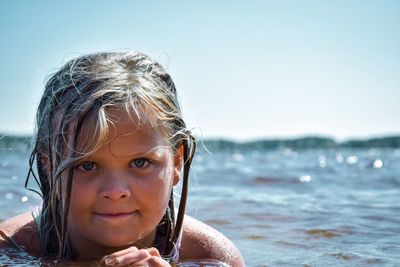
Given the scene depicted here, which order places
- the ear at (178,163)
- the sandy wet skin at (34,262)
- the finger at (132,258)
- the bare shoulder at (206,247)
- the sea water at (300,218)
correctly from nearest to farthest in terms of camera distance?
the finger at (132,258), the sandy wet skin at (34,262), the ear at (178,163), the bare shoulder at (206,247), the sea water at (300,218)

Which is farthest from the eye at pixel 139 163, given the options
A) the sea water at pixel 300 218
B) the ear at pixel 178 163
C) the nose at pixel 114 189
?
the sea water at pixel 300 218

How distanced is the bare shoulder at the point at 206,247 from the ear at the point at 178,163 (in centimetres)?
40

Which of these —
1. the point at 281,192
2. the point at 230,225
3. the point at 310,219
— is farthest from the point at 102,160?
the point at 281,192

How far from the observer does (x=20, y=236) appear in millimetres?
3223

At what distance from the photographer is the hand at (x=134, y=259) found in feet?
7.72

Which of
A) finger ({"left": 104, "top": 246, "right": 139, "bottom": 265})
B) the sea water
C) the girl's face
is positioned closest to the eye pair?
→ the girl's face

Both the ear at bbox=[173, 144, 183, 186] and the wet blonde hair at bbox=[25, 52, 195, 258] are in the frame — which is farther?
the ear at bbox=[173, 144, 183, 186]

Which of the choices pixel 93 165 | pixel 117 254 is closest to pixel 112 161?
pixel 93 165

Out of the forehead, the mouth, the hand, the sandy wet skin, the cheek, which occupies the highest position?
the forehead

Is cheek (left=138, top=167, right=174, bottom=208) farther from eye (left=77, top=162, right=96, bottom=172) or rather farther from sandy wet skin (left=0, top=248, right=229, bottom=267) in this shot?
sandy wet skin (left=0, top=248, right=229, bottom=267)

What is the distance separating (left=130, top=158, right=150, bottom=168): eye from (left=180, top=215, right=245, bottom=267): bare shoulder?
2.59 ft

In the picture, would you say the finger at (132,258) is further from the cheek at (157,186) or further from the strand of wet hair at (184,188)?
the strand of wet hair at (184,188)

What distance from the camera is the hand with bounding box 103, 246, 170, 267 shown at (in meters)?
2.35

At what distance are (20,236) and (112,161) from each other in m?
1.12
